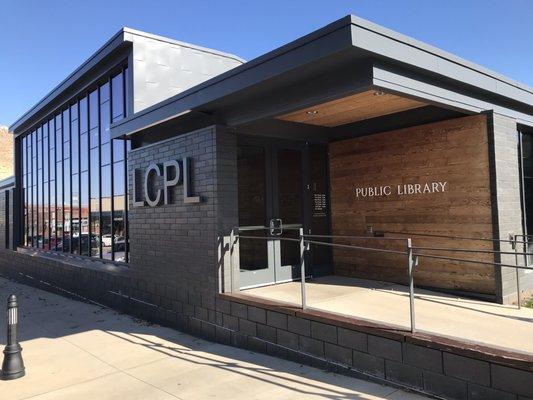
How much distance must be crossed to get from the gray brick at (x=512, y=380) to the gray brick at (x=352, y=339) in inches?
51.9

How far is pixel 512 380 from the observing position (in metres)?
3.75

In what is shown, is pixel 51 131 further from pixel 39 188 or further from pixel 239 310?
pixel 239 310

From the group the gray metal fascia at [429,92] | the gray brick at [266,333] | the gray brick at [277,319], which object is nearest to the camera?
the gray metal fascia at [429,92]

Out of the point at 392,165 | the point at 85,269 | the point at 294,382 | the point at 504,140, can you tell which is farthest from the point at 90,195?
the point at 504,140

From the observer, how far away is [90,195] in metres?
12.1

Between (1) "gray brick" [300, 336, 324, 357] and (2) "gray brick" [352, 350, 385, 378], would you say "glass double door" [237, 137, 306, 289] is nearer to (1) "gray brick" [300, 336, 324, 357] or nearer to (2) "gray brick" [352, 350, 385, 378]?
(1) "gray brick" [300, 336, 324, 357]

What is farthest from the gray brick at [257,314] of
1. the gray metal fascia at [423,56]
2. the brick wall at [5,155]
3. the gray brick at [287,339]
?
the brick wall at [5,155]

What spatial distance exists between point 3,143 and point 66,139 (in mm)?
76271

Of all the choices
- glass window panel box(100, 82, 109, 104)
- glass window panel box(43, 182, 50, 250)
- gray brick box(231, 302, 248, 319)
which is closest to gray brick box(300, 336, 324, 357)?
gray brick box(231, 302, 248, 319)

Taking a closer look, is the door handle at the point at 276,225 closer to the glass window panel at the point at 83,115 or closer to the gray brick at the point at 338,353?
the gray brick at the point at 338,353

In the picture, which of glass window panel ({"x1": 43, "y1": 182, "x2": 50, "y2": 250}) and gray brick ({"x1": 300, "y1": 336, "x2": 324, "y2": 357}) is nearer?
gray brick ({"x1": 300, "y1": 336, "x2": 324, "y2": 357})

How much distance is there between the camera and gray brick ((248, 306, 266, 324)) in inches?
239

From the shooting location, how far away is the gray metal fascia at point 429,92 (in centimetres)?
501

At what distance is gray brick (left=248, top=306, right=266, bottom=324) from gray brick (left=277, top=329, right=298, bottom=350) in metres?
0.32
